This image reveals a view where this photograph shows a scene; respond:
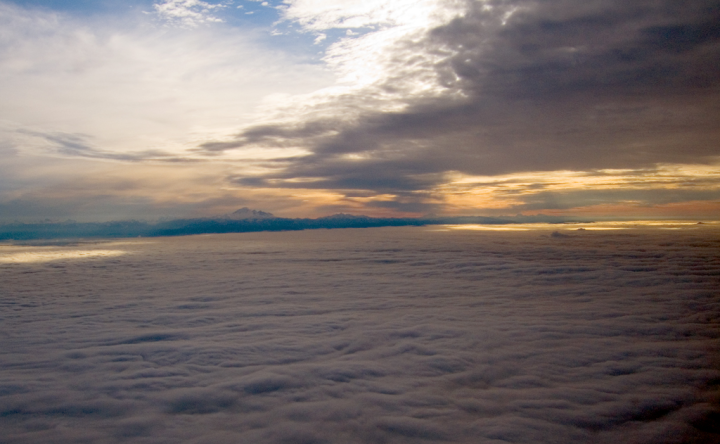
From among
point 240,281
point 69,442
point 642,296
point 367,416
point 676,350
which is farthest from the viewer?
point 240,281

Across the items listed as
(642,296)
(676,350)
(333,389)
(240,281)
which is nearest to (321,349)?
(333,389)

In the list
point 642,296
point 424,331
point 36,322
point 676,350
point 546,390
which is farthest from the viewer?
point 642,296

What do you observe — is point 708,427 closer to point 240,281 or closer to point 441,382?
point 441,382

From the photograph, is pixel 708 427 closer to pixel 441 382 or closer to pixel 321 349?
pixel 441 382

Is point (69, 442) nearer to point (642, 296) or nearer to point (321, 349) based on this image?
point (321, 349)

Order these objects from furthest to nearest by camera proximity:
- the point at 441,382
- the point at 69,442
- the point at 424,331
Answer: the point at 424,331, the point at 441,382, the point at 69,442

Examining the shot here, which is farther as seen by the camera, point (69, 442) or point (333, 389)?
point (333, 389)

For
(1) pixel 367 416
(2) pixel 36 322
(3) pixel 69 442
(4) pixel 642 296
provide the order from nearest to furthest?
(3) pixel 69 442, (1) pixel 367 416, (2) pixel 36 322, (4) pixel 642 296

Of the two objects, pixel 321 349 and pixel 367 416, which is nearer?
pixel 367 416

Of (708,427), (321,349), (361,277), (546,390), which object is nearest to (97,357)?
(321,349)
